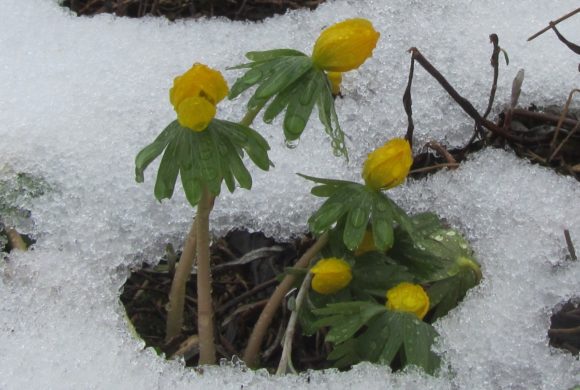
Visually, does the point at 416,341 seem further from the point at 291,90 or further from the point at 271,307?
the point at 291,90

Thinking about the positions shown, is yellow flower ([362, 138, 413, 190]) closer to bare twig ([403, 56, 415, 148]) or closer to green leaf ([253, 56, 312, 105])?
green leaf ([253, 56, 312, 105])

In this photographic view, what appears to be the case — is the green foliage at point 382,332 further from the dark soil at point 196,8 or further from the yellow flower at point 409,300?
the dark soil at point 196,8

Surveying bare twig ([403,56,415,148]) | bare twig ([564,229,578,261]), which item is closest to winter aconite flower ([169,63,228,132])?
bare twig ([403,56,415,148])

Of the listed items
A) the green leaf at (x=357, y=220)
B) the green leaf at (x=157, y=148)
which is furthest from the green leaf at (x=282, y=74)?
the green leaf at (x=357, y=220)

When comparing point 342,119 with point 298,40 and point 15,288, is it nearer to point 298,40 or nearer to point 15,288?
point 298,40

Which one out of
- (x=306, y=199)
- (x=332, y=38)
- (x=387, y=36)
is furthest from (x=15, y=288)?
(x=387, y=36)

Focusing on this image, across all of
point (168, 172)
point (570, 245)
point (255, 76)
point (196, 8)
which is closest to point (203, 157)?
point (168, 172)
